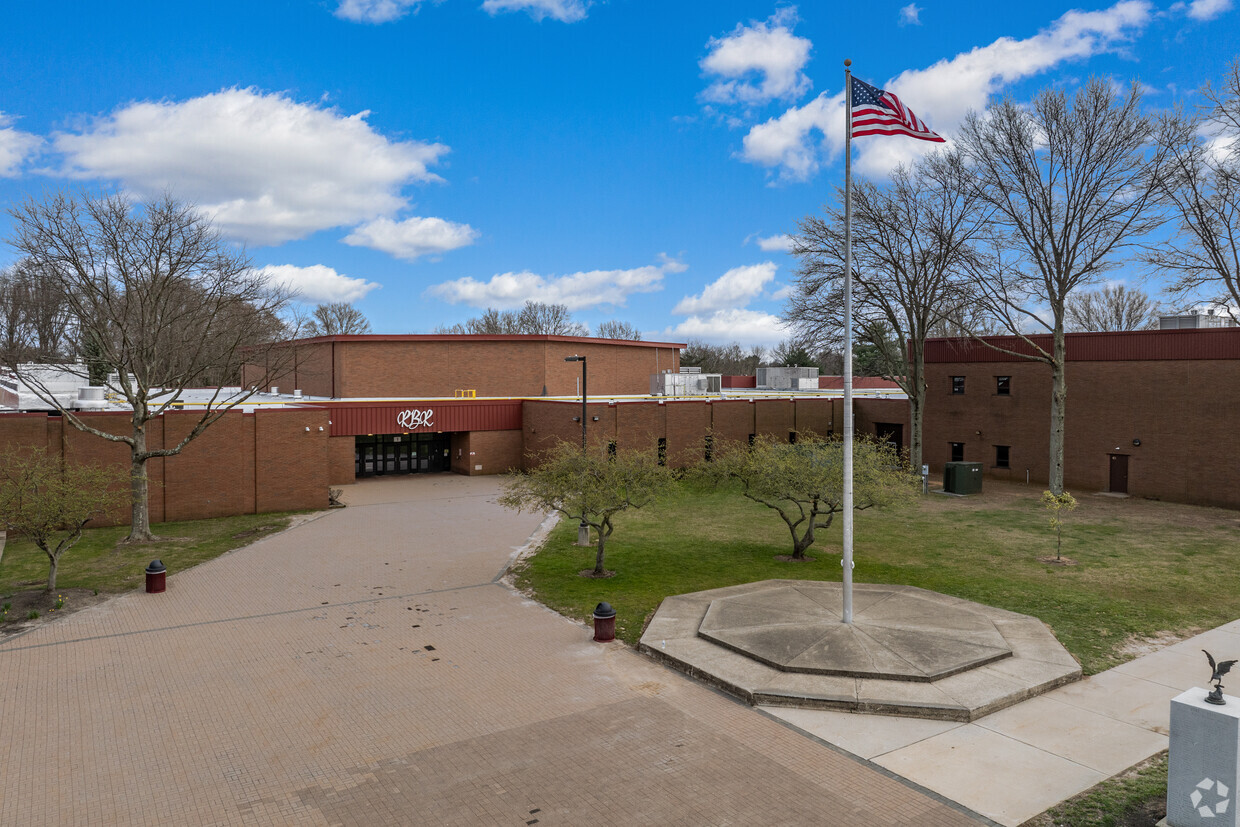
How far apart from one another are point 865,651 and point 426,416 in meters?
28.9

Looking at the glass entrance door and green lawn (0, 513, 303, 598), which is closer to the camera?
green lawn (0, 513, 303, 598)

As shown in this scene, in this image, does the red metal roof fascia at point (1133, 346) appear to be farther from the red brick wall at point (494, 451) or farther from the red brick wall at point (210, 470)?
the red brick wall at point (210, 470)

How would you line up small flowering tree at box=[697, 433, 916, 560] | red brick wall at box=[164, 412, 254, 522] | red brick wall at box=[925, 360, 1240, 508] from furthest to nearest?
red brick wall at box=[925, 360, 1240, 508], red brick wall at box=[164, 412, 254, 522], small flowering tree at box=[697, 433, 916, 560]

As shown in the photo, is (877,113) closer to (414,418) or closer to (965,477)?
(965,477)

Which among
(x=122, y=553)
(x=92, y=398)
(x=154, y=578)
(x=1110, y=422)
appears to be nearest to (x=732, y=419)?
(x=1110, y=422)

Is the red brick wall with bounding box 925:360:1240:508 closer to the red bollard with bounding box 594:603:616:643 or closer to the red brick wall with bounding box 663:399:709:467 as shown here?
the red brick wall with bounding box 663:399:709:467

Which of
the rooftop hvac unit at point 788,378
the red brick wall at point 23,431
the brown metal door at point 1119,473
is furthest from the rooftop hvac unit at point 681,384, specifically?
the red brick wall at point 23,431

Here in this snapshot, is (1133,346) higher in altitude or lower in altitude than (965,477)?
higher

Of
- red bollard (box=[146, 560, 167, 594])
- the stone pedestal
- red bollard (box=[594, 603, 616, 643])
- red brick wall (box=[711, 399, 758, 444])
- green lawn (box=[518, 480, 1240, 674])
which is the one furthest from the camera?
red brick wall (box=[711, 399, 758, 444])

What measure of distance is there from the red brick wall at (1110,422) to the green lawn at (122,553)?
1220 inches

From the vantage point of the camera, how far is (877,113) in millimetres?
12039

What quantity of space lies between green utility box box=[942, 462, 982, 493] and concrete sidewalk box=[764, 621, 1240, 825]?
20.5m

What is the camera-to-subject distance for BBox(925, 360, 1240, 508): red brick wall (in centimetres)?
2766
